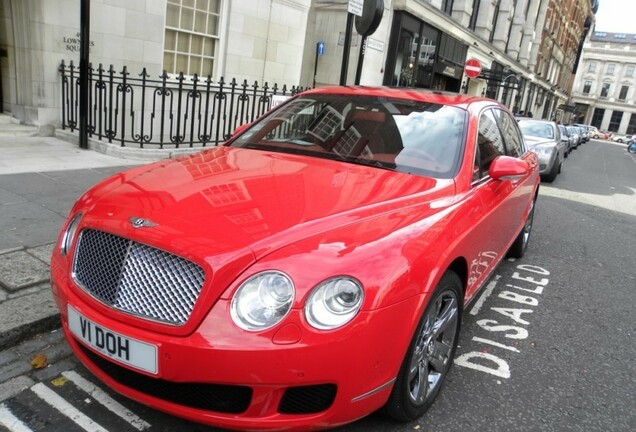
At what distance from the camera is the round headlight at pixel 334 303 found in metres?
1.95

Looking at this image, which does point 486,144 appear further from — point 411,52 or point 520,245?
point 411,52

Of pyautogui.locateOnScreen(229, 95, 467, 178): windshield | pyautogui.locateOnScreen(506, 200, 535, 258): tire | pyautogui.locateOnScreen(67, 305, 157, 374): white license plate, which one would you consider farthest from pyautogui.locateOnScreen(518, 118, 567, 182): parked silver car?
pyautogui.locateOnScreen(67, 305, 157, 374): white license plate

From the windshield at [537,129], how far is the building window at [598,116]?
10680 centimetres

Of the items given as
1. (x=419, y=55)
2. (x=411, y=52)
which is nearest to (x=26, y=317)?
(x=411, y=52)

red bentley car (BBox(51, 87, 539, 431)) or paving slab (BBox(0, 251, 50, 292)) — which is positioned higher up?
red bentley car (BBox(51, 87, 539, 431))

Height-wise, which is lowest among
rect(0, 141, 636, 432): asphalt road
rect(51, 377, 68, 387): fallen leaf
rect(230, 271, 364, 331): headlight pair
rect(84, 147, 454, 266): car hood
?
rect(51, 377, 68, 387): fallen leaf

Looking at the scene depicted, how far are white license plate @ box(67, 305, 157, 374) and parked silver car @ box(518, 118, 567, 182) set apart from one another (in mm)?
11397

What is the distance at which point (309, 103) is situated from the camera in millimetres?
3980

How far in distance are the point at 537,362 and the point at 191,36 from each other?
9.43m

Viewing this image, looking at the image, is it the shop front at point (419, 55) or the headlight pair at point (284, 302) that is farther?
the shop front at point (419, 55)

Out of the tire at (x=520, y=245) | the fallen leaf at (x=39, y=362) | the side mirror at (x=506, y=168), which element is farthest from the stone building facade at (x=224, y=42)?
the side mirror at (x=506, y=168)

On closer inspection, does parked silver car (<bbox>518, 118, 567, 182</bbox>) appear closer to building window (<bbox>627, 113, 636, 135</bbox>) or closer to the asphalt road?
the asphalt road

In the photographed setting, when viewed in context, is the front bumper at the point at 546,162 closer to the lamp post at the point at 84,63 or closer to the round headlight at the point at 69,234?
the lamp post at the point at 84,63

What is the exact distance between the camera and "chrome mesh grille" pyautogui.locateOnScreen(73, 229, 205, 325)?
2.05 metres
